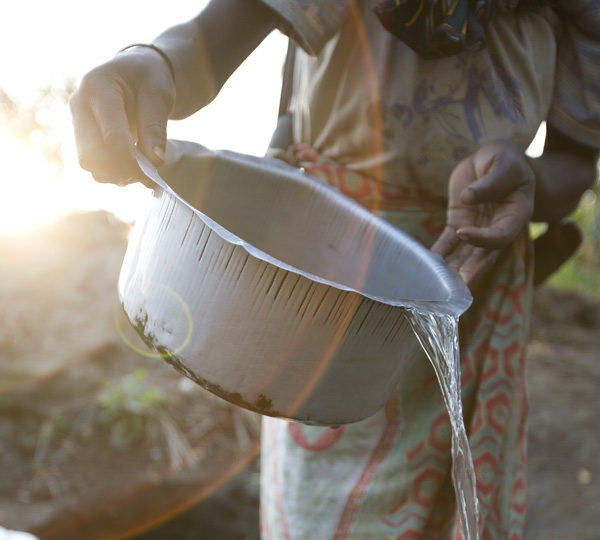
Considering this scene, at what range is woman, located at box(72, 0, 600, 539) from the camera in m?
0.90

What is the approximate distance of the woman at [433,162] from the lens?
90 cm

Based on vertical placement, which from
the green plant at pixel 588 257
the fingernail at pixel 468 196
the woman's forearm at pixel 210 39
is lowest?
the green plant at pixel 588 257

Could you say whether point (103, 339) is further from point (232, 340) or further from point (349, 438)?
point (232, 340)

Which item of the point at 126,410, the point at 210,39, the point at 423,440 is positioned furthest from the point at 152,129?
the point at 126,410

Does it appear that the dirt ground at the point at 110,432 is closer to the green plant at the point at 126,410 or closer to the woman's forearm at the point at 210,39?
the green plant at the point at 126,410

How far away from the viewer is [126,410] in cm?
291

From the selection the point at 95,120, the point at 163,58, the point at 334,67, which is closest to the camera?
the point at 95,120

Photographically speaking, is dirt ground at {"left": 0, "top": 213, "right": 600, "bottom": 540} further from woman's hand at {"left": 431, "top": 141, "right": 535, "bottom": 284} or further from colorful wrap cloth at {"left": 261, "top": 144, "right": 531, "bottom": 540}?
woman's hand at {"left": 431, "top": 141, "right": 535, "bottom": 284}

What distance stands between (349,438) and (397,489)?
123 mm

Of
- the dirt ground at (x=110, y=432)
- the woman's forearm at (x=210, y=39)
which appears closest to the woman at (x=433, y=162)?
the woman's forearm at (x=210, y=39)

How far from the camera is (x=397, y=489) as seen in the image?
102 centimetres

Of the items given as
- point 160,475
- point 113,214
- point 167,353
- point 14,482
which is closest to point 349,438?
point 167,353

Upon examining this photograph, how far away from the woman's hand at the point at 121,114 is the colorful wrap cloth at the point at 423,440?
0.37m

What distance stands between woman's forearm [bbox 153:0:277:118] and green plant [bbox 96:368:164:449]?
90.3 inches
